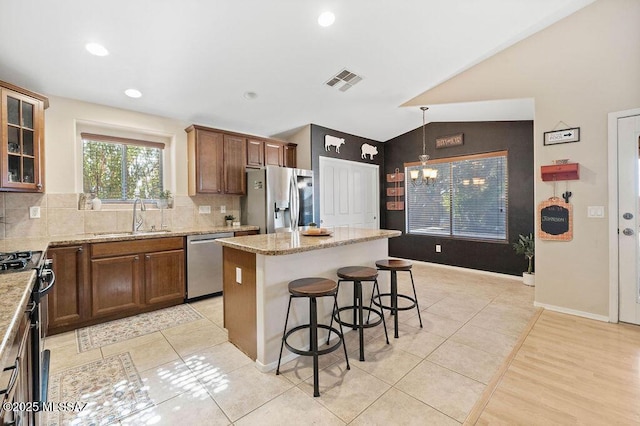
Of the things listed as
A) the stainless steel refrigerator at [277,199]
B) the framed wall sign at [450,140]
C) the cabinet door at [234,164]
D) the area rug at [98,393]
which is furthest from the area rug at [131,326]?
the framed wall sign at [450,140]

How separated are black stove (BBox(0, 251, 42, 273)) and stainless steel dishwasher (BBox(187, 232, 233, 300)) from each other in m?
1.63

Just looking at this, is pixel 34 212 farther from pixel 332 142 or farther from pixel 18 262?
pixel 332 142

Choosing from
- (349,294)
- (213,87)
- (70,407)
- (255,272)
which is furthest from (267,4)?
(70,407)

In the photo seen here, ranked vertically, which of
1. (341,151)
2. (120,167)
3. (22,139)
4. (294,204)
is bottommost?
(294,204)

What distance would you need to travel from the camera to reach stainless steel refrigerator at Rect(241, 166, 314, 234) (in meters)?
4.13

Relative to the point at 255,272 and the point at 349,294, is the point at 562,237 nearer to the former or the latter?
the point at 349,294

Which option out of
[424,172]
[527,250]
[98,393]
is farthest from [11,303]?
[527,250]

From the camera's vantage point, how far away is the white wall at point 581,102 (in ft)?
9.50

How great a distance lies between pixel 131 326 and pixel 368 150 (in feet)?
15.9

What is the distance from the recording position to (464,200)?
5195mm

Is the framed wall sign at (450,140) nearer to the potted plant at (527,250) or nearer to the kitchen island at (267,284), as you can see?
the potted plant at (527,250)

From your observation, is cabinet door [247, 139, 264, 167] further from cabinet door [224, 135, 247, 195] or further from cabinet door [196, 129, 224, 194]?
cabinet door [196, 129, 224, 194]

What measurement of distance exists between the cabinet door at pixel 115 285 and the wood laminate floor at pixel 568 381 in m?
3.27

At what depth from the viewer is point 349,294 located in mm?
2854
